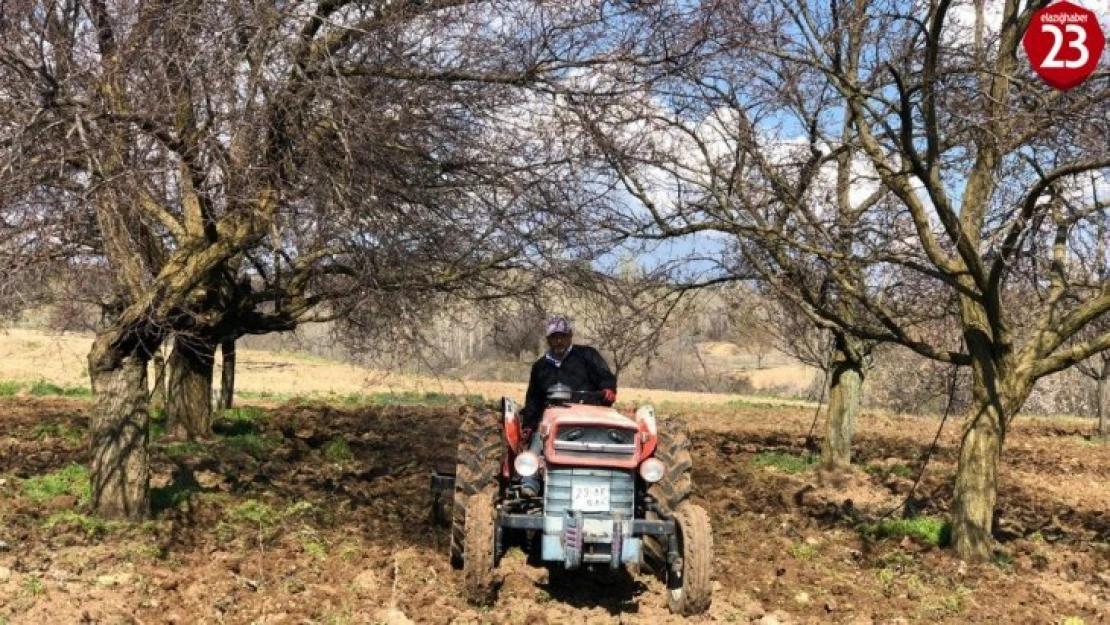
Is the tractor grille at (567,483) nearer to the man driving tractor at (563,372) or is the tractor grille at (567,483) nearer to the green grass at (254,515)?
the man driving tractor at (563,372)

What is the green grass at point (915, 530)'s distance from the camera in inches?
368

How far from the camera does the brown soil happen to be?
6.35 meters

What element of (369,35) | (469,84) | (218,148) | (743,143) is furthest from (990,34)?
(218,148)

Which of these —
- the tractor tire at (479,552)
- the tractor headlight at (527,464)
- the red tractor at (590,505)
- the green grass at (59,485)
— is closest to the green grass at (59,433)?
the green grass at (59,485)

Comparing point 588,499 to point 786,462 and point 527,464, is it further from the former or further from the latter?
point 786,462

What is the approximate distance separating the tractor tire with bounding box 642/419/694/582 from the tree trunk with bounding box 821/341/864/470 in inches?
282

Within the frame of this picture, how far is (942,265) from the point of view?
27.5 feet

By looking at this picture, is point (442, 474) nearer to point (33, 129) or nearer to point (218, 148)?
point (218, 148)

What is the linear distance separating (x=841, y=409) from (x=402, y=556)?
27.4 feet

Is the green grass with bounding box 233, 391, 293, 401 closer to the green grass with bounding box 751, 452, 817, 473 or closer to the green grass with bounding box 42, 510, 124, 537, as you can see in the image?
the green grass with bounding box 751, 452, 817, 473

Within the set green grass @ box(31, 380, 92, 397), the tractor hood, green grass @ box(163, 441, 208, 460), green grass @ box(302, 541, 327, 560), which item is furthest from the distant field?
the tractor hood

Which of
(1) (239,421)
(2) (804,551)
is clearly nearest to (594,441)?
(2) (804,551)

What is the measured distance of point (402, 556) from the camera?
24.7 feet

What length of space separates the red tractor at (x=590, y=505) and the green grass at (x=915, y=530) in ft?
12.1
